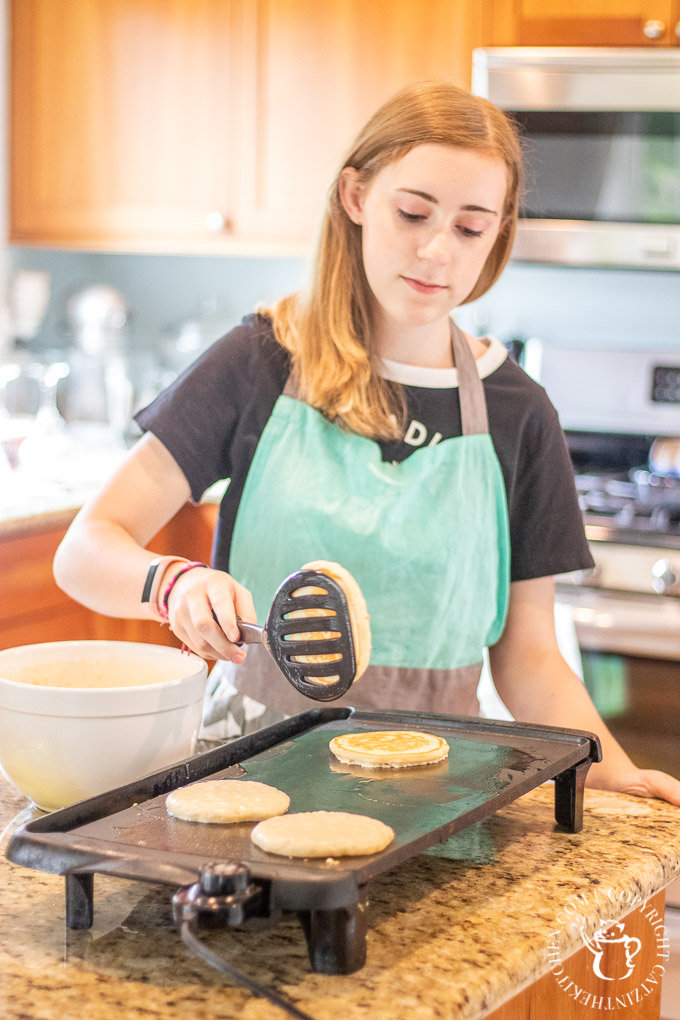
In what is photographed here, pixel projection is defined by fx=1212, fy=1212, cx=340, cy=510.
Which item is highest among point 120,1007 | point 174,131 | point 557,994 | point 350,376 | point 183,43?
point 183,43

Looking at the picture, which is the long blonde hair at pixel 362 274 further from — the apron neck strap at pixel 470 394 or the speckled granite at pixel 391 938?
the speckled granite at pixel 391 938

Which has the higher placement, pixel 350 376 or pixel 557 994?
pixel 350 376

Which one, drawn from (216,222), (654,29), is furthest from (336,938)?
(216,222)

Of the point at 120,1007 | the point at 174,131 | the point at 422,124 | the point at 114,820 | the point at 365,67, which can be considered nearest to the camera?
the point at 120,1007

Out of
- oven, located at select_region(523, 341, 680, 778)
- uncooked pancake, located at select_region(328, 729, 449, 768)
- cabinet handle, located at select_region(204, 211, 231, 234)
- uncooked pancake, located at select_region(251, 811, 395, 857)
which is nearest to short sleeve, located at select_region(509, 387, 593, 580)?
uncooked pancake, located at select_region(328, 729, 449, 768)

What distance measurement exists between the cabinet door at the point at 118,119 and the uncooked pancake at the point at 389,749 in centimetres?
225

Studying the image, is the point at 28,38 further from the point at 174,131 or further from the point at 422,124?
the point at 422,124

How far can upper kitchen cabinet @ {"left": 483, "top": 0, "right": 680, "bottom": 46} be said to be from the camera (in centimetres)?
258

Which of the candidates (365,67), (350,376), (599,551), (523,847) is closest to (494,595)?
(350,376)

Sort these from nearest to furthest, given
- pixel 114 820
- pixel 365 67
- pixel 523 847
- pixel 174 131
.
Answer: pixel 114 820 → pixel 523 847 → pixel 365 67 → pixel 174 131

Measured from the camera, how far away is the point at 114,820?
0.84m

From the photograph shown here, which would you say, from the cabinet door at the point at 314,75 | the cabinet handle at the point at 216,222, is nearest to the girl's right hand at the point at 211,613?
the cabinet door at the point at 314,75

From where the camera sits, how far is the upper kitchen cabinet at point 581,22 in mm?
2578

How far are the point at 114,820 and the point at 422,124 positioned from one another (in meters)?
0.83
